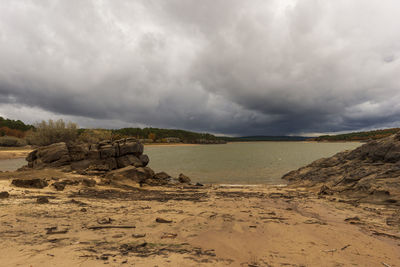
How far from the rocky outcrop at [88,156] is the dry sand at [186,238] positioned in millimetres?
13135

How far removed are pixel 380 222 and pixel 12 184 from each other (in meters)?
21.0

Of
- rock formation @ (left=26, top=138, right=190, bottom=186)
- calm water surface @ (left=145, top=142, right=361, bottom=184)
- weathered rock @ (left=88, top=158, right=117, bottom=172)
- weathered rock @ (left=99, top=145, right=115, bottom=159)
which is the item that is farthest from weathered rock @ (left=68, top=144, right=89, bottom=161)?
calm water surface @ (left=145, top=142, right=361, bottom=184)

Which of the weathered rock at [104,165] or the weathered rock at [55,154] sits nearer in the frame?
the weathered rock at [55,154]

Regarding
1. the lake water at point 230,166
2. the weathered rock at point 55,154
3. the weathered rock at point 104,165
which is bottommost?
the lake water at point 230,166

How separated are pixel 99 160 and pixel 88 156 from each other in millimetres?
1322

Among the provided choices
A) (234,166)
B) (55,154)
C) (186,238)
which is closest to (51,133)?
(55,154)

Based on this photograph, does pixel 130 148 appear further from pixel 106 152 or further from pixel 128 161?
pixel 106 152

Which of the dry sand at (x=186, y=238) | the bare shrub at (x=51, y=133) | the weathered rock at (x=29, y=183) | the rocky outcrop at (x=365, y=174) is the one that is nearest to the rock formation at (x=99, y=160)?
the weathered rock at (x=29, y=183)

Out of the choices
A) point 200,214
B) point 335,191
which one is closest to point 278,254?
point 200,214

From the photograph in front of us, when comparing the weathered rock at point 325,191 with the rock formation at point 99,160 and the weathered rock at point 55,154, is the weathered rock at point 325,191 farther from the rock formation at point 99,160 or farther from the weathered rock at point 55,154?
the weathered rock at point 55,154

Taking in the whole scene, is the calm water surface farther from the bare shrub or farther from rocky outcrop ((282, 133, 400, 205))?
the bare shrub

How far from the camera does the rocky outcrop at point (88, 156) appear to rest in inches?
826

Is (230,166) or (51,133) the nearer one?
(230,166)

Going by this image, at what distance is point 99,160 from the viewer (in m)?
22.9
